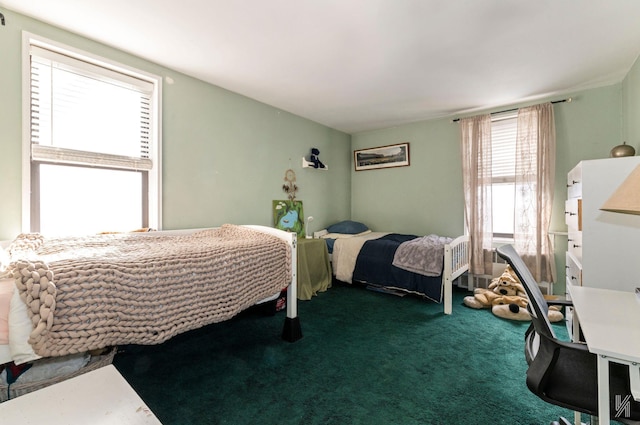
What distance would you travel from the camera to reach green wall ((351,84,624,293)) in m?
2.90

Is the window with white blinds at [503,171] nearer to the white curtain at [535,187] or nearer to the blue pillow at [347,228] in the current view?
the white curtain at [535,187]

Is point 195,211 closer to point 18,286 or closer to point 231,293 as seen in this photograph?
point 231,293

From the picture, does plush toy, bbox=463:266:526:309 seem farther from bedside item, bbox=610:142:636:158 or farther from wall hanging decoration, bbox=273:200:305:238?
wall hanging decoration, bbox=273:200:305:238

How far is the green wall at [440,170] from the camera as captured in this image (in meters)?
2.90

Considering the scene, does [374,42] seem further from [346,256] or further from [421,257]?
[346,256]

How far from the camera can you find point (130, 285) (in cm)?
128

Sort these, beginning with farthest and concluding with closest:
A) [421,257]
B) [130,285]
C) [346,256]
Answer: [346,256]
[421,257]
[130,285]

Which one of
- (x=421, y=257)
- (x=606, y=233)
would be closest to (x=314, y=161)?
(x=421, y=257)

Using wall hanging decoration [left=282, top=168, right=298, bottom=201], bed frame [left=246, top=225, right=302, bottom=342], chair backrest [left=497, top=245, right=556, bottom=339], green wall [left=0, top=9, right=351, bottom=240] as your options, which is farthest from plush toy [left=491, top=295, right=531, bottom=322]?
wall hanging decoration [left=282, top=168, right=298, bottom=201]

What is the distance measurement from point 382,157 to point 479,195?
1.53m

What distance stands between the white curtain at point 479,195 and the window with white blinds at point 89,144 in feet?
11.4

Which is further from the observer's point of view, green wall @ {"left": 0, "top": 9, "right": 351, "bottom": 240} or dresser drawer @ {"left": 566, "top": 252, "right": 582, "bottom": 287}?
dresser drawer @ {"left": 566, "top": 252, "right": 582, "bottom": 287}

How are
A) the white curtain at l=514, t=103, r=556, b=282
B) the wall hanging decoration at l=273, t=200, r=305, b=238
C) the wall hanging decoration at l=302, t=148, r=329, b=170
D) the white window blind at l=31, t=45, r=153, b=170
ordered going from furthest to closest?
the wall hanging decoration at l=302, t=148, r=329, b=170
the wall hanging decoration at l=273, t=200, r=305, b=238
the white curtain at l=514, t=103, r=556, b=282
the white window blind at l=31, t=45, r=153, b=170

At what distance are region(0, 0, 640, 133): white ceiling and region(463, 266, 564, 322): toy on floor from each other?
6.27ft
